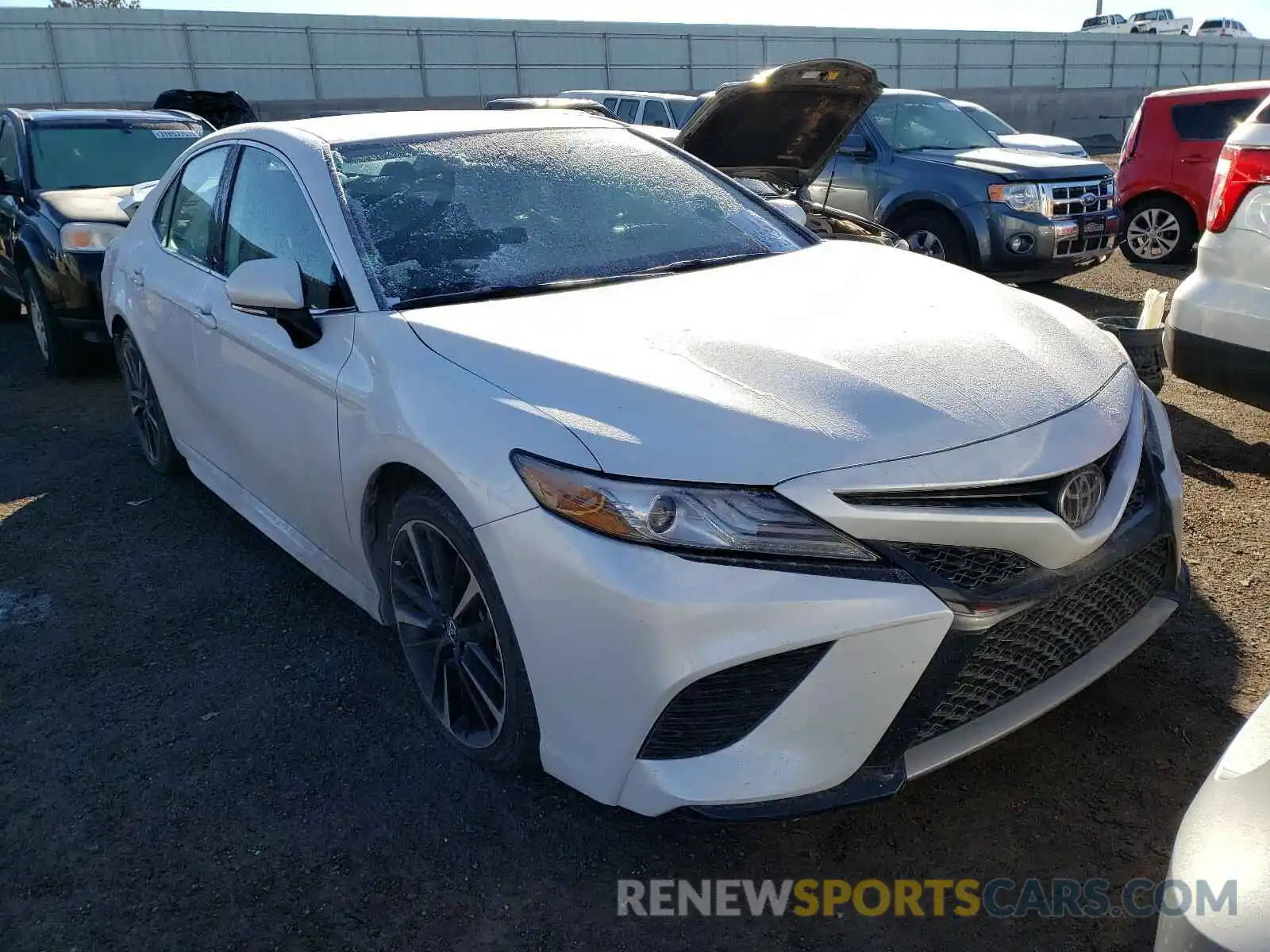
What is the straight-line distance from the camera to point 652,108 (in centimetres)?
1429

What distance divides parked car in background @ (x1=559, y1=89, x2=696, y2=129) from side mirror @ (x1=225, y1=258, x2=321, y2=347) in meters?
11.0

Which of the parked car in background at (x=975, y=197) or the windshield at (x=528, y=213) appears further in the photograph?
the parked car in background at (x=975, y=197)

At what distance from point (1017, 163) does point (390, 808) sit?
760 centimetres

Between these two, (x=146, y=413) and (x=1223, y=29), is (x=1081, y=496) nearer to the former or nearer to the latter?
(x=146, y=413)

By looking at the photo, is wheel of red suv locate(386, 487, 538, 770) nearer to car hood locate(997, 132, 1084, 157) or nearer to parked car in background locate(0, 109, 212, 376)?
parked car in background locate(0, 109, 212, 376)

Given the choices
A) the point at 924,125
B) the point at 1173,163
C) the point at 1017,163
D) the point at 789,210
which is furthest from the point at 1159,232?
the point at 789,210

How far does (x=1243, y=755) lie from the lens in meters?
1.70

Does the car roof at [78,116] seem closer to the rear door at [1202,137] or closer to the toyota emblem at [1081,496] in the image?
the toyota emblem at [1081,496]

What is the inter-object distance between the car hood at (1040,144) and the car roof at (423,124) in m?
7.45

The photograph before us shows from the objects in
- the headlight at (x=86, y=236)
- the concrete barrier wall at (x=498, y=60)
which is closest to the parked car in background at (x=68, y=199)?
the headlight at (x=86, y=236)

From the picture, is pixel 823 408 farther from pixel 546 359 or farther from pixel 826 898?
pixel 826 898

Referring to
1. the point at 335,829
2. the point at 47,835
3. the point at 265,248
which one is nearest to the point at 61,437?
the point at 265,248

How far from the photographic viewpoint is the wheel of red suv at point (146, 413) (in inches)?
195

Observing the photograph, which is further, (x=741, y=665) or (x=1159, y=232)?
(x=1159, y=232)
